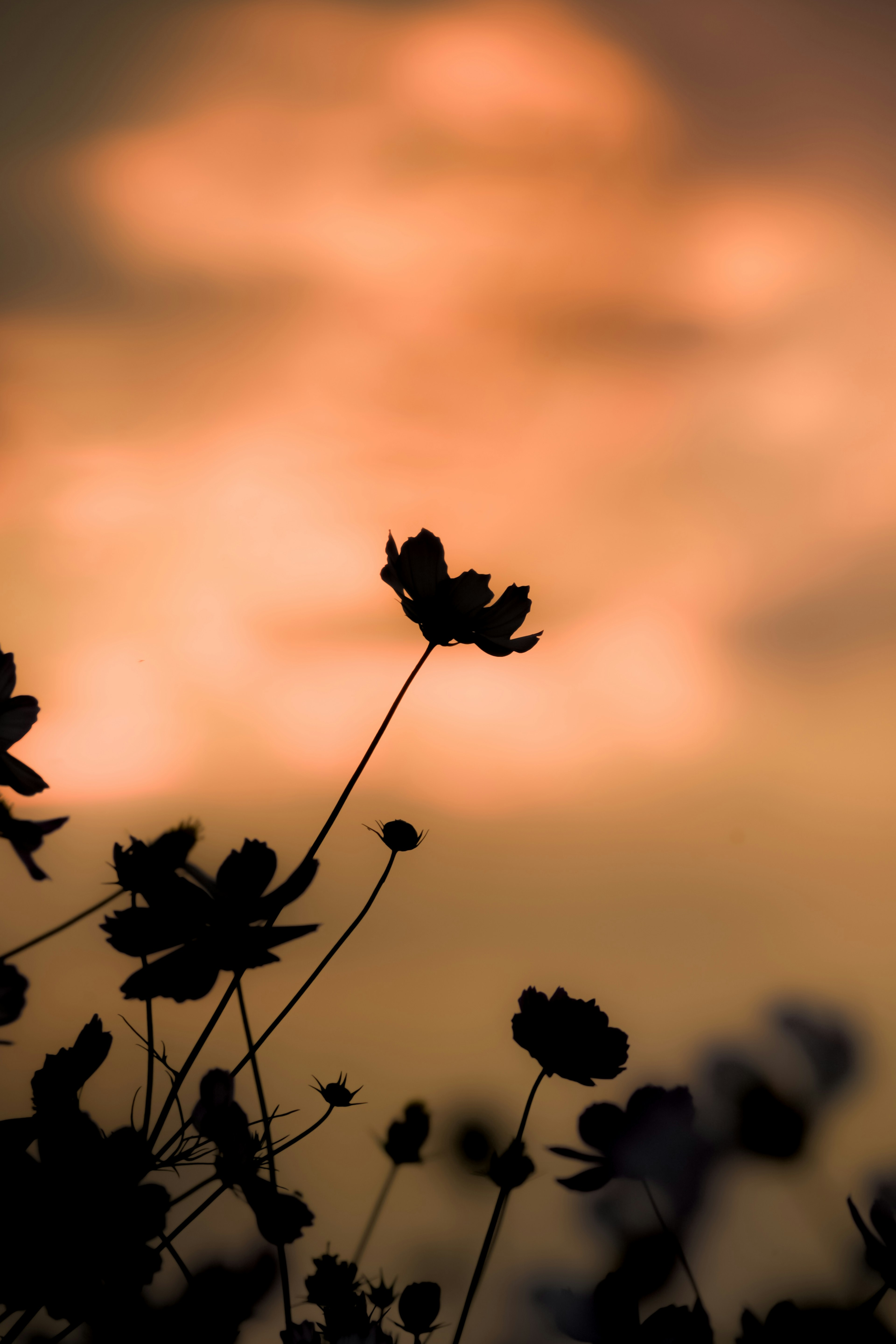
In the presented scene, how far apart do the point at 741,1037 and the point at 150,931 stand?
67 cm

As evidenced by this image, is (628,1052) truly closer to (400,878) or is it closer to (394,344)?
(400,878)

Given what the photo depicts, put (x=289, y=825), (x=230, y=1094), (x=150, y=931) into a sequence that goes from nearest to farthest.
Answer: (x=150, y=931)
(x=230, y=1094)
(x=289, y=825)

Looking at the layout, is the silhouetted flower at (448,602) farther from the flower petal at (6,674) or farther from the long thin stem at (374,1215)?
the long thin stem at (374,1215)

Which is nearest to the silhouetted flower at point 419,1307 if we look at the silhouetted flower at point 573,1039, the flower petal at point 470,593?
the silhouetted flower at point 573,1039

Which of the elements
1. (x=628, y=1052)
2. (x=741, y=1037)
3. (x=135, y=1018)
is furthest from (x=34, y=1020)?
(x=741, y=1037)

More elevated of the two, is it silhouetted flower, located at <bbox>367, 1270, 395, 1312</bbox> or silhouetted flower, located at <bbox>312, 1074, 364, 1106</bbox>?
silhouetted flower, located at <bbox>312, 1074, 364, 1106</bbox>

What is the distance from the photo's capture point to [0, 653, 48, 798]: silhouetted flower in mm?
317

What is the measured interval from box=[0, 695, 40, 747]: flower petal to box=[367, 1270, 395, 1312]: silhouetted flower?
1.26ft

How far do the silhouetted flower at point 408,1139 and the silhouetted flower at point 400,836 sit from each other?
0.37 metres

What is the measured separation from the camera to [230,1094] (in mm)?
478

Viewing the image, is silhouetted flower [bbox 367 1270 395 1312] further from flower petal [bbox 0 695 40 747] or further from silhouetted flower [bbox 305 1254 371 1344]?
flower petal [bbox 0 695 40 747]

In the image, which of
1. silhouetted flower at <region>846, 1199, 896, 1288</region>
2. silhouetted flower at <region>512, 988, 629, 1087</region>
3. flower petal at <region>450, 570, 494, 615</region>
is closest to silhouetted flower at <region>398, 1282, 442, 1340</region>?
silhouetted flower at <region>512, 988, 629, 1087</region>

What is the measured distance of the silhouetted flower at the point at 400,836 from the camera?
0.34m

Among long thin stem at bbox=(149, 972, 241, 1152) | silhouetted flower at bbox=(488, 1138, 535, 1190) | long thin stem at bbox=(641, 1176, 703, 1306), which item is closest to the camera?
long thin stem at bbox=(149, 972, 241, 1152)
